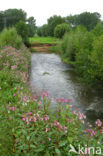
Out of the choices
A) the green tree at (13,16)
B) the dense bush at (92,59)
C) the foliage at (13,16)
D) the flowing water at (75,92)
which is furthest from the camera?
the green tree at (13,16)

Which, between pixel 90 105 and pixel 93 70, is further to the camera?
pixel 93 70

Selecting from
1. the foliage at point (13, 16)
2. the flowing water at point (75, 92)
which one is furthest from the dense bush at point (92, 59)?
the foliage at point (13, 16)

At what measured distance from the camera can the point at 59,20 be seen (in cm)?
7712

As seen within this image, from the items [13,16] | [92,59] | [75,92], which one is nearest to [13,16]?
[13,16]

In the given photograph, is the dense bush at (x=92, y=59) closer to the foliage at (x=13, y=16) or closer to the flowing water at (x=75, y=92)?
the flowing water at (x=75, y=92)

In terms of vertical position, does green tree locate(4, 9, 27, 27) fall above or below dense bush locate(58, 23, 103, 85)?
above

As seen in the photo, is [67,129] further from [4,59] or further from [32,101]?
[4,59]

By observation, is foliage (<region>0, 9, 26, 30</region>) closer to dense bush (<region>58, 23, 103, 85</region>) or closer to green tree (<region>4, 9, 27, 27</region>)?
green tree (<region>4, 9, 27, 27</region>)

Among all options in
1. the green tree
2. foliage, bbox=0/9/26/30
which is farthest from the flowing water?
the green tree

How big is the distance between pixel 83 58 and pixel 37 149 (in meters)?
15.3

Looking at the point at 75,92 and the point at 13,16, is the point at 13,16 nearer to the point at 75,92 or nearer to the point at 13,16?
the point at 13,16

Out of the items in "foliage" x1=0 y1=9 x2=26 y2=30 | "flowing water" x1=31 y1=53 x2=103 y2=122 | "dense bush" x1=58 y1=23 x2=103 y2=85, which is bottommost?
"flowing water" x1=31 y1=53 x2=103 y2=122

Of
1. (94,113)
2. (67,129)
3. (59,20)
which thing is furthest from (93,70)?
(59,20)

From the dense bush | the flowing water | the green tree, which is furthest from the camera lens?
the green tree
